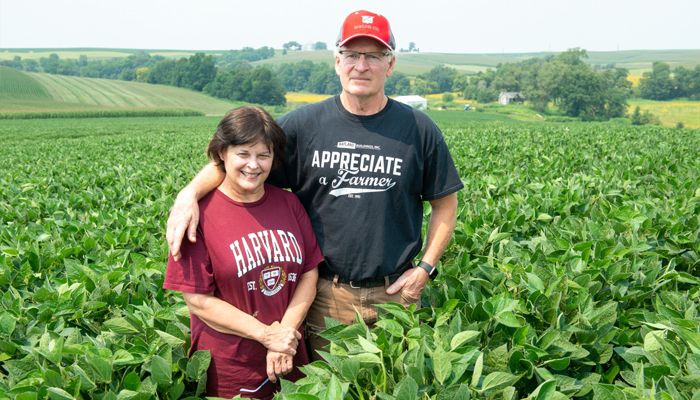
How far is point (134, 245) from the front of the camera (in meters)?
4.61

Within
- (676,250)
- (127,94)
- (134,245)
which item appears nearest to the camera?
(676,250)

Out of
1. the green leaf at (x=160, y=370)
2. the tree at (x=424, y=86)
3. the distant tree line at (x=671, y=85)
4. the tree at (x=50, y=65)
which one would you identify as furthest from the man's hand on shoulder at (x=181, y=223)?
the tree at (x=50, y=65)

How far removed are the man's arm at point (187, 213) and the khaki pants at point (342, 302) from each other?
0.85m

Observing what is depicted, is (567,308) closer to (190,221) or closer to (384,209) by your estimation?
(384,209)

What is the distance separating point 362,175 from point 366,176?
0.02 meters

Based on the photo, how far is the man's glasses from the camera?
2842 mm

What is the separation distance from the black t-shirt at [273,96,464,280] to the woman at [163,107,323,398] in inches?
9.0

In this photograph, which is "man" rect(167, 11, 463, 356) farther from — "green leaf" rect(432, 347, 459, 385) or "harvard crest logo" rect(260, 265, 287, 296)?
"green leaf" rect(432, 347, 459, 385)

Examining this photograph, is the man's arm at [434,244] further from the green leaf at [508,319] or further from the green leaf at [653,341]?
the green leaf at [653,341]

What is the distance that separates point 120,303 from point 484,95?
101178mm

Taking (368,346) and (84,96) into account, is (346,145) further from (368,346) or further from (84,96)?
(84,96)

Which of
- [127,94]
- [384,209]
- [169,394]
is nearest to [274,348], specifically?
[169,394]

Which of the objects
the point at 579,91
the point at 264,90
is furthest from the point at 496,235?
the point at 264,90

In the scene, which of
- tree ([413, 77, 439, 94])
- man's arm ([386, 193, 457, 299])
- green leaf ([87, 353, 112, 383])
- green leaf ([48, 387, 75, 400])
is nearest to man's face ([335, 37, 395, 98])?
man's arm ([386, 193, 457, 299])
